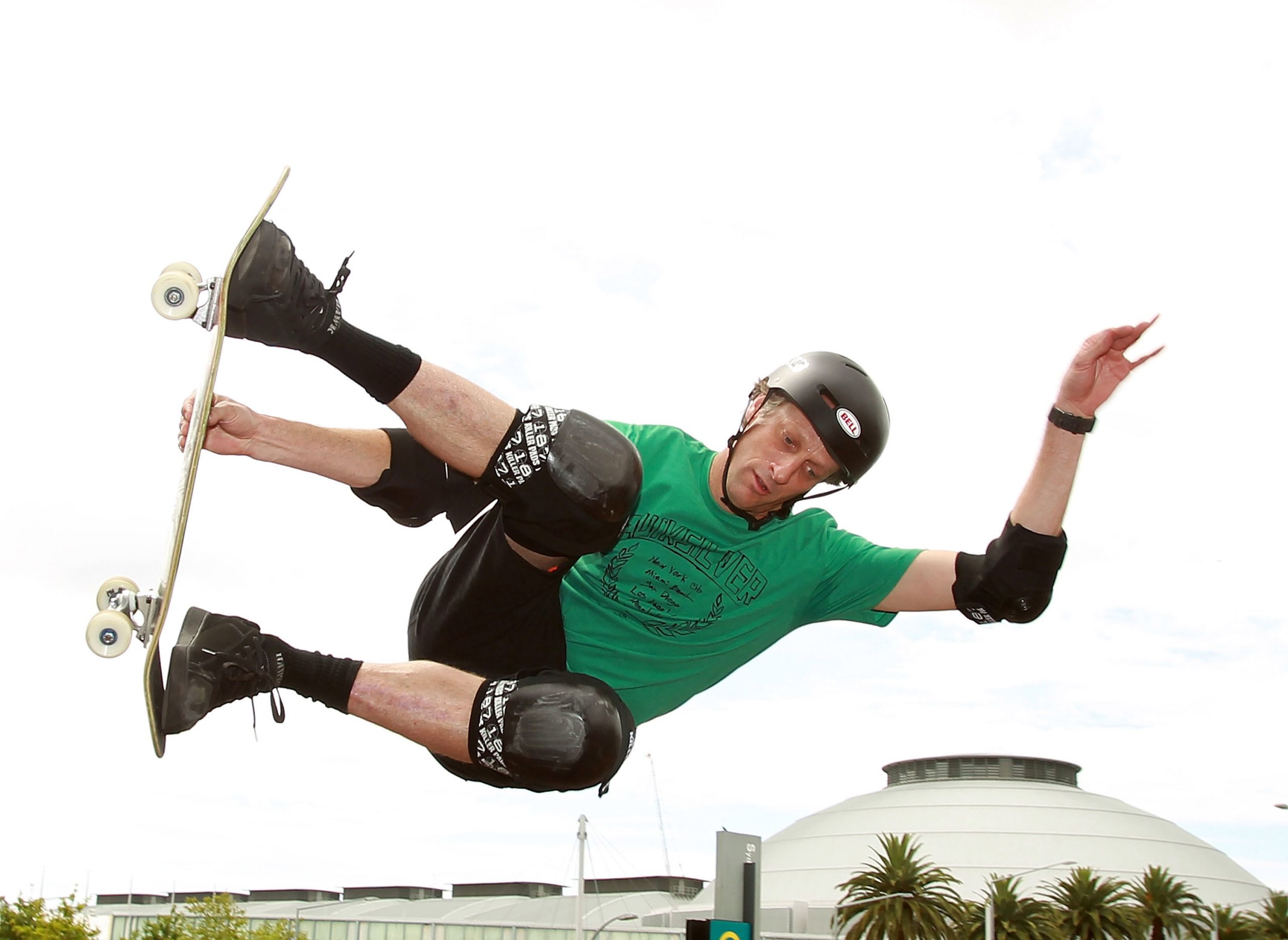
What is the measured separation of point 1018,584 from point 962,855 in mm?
60927

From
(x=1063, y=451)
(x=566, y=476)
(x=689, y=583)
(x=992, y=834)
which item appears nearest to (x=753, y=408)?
(x=689, y=583)

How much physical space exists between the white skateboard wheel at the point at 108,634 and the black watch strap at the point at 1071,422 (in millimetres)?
3443

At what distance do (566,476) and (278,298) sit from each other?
3.56ft

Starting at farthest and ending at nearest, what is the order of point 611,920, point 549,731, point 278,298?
point 611,920
point 549,731
point 278,298

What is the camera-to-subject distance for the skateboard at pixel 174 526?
11.8ft

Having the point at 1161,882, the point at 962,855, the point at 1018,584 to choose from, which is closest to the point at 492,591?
the point at 1018,584

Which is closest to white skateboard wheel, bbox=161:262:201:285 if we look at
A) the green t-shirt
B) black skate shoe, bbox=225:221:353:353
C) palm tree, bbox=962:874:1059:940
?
black skate shoe, bbox=225:221:353:353

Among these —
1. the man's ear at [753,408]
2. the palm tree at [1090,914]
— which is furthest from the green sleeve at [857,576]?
the palm tree at [1090,914]

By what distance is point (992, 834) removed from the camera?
198ft

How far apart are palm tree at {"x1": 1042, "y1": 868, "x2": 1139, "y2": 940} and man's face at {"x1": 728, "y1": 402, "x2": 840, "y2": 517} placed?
4134cm

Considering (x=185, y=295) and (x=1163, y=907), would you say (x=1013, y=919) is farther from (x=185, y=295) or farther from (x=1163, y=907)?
(x=185, y=295)

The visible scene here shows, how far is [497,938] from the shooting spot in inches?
2141

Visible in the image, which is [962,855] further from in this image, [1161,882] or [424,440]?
[424,440]

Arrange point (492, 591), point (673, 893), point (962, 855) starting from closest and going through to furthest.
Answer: point (492, 591)
point (962, 855)
point (673, 893)
